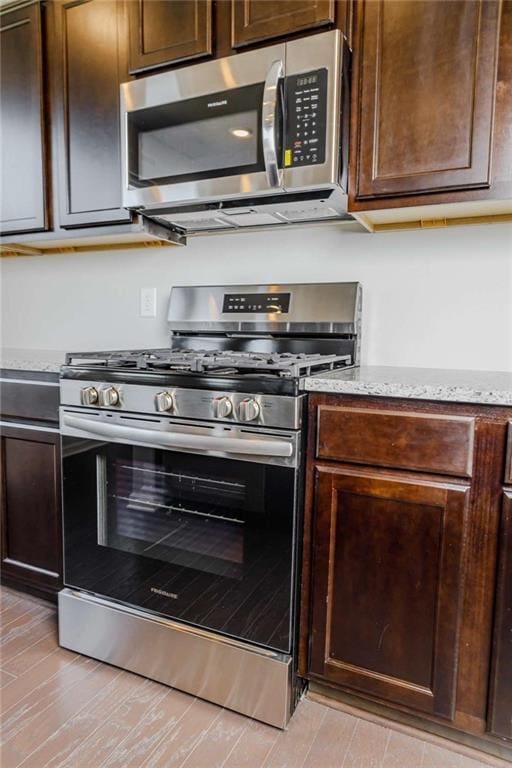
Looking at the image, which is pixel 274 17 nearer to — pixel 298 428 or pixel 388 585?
pixel 298 428

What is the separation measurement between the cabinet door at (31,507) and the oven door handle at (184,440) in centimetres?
27

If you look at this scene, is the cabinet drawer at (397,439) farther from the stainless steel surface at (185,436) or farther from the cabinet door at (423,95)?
the cabinet door at (423,95)

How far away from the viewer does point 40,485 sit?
1692 mm

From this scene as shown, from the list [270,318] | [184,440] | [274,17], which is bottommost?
[184,440]

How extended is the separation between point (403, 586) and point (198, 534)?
1.88ft

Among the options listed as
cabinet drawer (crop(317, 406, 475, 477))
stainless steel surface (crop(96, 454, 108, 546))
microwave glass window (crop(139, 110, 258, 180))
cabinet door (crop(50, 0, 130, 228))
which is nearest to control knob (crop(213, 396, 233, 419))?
cabinet drawer (crop(317, 406, 475, 477))

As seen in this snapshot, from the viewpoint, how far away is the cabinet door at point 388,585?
1.14m

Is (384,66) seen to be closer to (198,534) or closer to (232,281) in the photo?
(232,281)

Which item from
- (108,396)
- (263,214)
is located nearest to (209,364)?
(108,396)

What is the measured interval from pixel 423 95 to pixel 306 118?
323 millimetres

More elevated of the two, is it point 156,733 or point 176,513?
point 176,513

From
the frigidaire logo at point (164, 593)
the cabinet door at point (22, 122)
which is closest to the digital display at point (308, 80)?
the cabinet door at point (22, 122)

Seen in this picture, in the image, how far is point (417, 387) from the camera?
1.12 metres

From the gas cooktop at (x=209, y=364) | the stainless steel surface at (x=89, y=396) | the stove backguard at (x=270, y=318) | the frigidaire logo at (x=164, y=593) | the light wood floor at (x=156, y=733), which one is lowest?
the light wood floor at (x=156, y=733)
